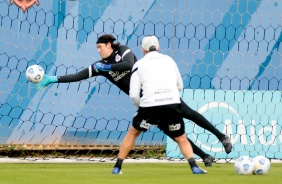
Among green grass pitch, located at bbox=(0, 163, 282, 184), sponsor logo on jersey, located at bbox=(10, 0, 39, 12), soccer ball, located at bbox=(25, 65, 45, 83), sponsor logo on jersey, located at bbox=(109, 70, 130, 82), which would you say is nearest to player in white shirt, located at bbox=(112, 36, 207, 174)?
green grass pitch, located at bbox=(0, 163, 282, 184)

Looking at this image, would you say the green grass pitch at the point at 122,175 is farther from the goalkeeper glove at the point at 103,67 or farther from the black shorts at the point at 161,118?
the goalkeeper glove at the point at 103,67

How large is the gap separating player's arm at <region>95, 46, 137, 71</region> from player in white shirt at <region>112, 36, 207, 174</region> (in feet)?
5.54

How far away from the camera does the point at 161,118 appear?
9375 millimetres

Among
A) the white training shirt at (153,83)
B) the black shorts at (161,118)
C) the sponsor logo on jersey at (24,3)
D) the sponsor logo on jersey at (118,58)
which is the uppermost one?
the sponsor logo on jersey at (24,3)

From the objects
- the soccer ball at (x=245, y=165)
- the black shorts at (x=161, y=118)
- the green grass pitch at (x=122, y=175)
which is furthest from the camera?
the black shorts at (x=161, y=118)

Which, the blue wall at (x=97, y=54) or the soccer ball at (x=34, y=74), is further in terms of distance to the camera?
the blue wall at (x=97, y=54)

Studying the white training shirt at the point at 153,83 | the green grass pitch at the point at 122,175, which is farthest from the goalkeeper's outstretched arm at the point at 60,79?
the white training shirt at the point at 153,83

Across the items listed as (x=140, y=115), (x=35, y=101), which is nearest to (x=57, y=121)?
(x=35, y=101)

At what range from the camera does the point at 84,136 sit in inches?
533

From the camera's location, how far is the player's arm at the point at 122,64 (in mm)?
11117

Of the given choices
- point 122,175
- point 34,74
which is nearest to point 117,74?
point 34,74

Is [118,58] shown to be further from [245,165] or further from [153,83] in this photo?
[245,165]

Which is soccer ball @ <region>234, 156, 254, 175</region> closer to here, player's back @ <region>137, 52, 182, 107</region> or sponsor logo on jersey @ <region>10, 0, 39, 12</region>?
player's back @ <region>137, 52, 182, 107</region>

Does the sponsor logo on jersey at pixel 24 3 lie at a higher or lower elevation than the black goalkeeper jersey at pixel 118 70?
higher
